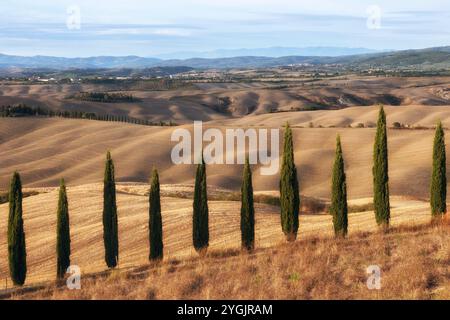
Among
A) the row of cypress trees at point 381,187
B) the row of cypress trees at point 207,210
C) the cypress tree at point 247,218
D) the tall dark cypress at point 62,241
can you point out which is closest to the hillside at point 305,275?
the cypress tree at point 247,218

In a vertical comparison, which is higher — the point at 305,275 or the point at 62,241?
the point at 305,275

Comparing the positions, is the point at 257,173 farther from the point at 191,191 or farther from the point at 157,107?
the point at 157,107

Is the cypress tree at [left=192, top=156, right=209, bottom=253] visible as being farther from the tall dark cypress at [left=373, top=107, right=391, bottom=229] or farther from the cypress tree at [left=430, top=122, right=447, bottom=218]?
the cypress tree at [left=430, top=122, right=447, bottom=218]

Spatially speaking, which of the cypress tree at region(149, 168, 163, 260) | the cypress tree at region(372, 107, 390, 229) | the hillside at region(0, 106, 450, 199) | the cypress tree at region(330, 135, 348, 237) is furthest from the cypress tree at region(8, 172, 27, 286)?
the hillside at region(0, 106, 450, 199)

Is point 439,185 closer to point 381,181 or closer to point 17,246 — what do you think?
point 381,181

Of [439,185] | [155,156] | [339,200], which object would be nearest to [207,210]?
[339,200]

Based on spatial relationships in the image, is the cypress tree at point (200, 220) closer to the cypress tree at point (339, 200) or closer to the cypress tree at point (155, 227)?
the cypress tree at point (155, 227)
